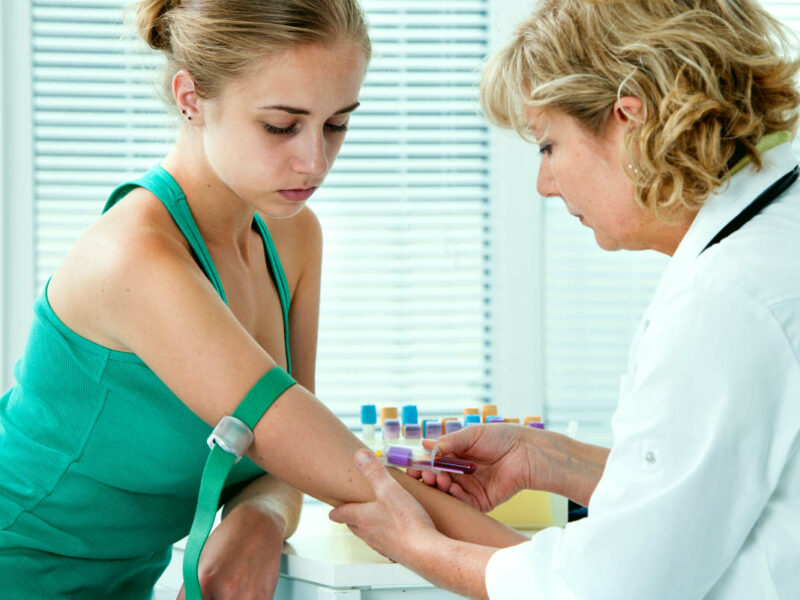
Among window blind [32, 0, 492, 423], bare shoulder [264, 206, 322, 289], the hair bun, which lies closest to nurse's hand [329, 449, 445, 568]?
bare shoulder [264, 206, 322, 289]

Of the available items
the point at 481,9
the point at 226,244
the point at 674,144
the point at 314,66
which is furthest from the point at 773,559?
the point at 481,9

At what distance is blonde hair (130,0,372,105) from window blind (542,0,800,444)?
140 centimetres

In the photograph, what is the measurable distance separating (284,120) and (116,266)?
30cm

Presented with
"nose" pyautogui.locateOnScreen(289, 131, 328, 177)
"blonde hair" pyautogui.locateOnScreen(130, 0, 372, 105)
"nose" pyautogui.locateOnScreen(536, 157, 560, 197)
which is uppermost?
"blonde hair" pyautogui.locateOnScreen(130, 0, 372, 105)

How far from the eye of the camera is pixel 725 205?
3.31 ft

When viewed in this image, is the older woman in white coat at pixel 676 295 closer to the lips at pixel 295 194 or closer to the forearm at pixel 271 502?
the forearm at pixel 271 502

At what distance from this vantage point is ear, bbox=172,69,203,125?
1283 millimetres

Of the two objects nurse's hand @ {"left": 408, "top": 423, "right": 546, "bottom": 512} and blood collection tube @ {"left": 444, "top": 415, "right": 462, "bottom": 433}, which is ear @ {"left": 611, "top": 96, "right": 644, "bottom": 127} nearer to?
nurse's hand @ {"left": 408, "top": 423, "right": 546, "bottom": 512}

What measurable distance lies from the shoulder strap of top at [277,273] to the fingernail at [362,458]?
0.41m

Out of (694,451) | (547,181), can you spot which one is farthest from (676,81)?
(694,451)

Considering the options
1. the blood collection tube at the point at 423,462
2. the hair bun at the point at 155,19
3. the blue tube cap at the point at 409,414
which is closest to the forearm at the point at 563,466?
the blood collection tube at the point at 423,462

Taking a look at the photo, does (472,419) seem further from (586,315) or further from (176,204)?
(586,315)

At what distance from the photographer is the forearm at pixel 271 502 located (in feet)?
4.41

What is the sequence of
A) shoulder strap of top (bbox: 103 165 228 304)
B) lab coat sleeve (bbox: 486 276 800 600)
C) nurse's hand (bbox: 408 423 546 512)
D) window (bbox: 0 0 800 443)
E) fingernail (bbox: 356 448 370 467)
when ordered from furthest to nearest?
1. window (bbox: 0 0 800 443)
2. nurse's hand (bbox: 408 423 546 512)
3. shoulder strap of top (bbox: 103 165 228 304)
4. fingernail (bbox: 356 448 370 467)
5. lab coat sleeve (bbox: 486 276 800 600)
